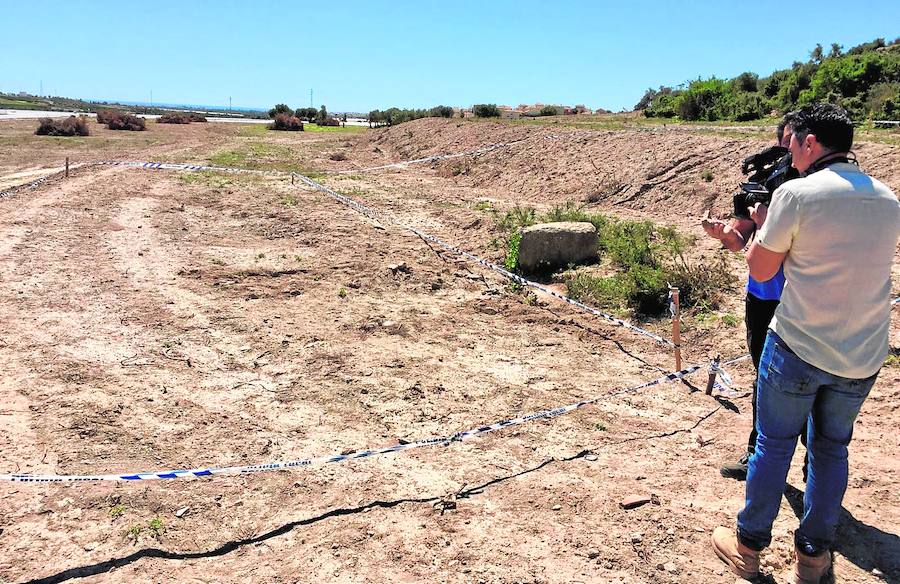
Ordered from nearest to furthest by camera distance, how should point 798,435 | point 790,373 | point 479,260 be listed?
point 790,373 < point 798,435 < point 479,260

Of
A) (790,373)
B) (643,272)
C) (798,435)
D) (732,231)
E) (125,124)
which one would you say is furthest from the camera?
(125,124)

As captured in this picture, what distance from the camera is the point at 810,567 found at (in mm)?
3311

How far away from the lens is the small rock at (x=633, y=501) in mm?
4297

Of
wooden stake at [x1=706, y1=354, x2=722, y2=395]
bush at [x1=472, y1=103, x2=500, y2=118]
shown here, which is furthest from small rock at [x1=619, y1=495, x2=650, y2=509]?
bush at [x1=472, y1=103, x2=500, y2=118]

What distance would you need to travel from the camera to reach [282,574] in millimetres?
3715

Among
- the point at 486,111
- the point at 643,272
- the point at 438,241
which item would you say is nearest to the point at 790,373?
the point at 643,272

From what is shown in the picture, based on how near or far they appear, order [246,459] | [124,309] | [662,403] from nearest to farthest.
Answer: [246,459], [662,403], [124,309]

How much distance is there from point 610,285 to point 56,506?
6905 millimetres

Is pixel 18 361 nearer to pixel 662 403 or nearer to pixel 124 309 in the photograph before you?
pixel 124 309

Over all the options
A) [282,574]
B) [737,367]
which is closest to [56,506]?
[282,574]

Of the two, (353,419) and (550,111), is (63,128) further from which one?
(353,419)

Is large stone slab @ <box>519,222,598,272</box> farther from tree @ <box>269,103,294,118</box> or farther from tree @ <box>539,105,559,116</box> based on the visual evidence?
tree @ <box>269,103,294,118</box>

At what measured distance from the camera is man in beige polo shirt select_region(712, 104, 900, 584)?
291 centimetres

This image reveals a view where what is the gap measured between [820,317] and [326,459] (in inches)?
138
